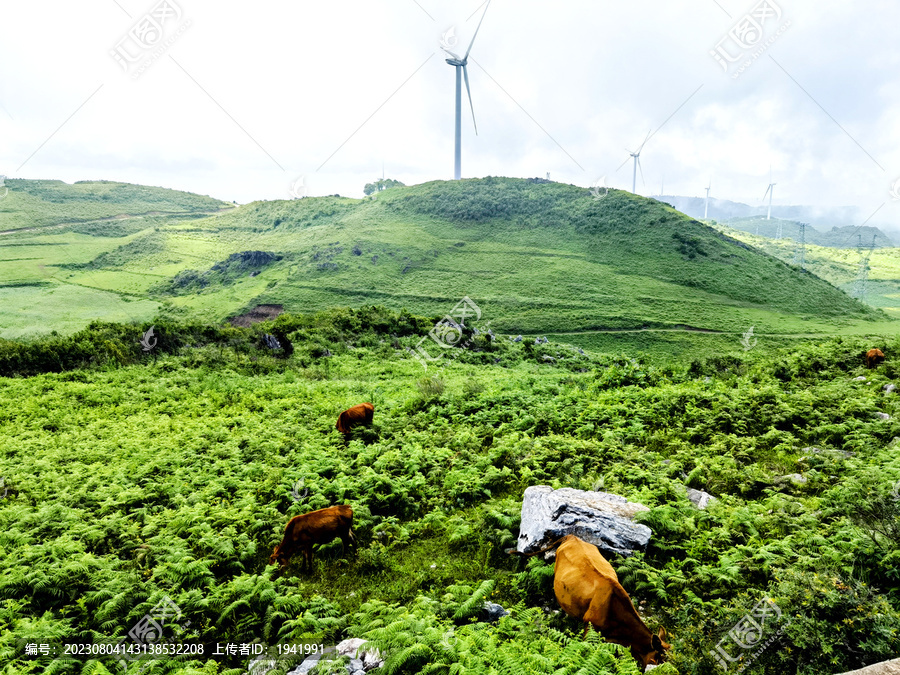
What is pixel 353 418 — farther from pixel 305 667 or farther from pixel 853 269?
pixel 853 269

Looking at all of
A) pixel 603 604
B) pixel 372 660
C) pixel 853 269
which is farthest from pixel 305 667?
pixel 853 269

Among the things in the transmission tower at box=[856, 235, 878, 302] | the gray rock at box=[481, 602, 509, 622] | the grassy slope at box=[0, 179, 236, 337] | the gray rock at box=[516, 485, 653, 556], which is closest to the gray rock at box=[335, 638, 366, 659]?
the gray rock at box=[481, 602, 509, 622]

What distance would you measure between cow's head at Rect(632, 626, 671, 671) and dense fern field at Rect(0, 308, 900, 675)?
281mm

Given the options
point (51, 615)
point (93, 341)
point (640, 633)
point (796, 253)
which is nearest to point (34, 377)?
point (93, 341)

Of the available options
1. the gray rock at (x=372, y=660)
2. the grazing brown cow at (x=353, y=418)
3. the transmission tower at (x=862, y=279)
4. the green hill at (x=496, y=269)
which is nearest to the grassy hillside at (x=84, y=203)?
the green hill at (x=496, y=269)

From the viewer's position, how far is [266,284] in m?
83.9

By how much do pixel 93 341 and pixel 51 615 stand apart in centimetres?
2395

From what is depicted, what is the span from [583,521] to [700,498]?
3213 mm

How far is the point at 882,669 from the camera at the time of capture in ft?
13.5

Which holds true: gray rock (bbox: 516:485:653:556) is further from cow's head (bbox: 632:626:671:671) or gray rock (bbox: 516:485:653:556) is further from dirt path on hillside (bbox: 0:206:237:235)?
dirt path on hillside (bbox: 0:206:237:235)

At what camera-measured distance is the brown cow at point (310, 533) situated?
28.2 ft

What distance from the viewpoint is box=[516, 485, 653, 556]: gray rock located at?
24.6 feet

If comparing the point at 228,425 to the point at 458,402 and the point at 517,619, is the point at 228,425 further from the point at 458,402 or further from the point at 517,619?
the point at 517,619

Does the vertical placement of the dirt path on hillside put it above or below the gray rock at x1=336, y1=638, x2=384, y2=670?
above
